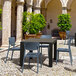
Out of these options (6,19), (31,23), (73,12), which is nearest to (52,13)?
(73,12)

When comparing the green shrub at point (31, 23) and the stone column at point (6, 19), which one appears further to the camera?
the green shrub at point (31, 23)

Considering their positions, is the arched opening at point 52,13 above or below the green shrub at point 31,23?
above

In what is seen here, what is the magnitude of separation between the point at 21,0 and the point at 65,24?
4772mm

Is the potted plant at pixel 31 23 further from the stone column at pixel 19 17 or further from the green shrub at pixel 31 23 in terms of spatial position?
the stone column at pixel 19 17

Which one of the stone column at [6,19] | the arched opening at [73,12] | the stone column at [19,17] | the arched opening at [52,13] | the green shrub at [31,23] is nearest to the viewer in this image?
the stone column at [6,19]

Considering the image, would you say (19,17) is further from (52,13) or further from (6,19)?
(52,13)

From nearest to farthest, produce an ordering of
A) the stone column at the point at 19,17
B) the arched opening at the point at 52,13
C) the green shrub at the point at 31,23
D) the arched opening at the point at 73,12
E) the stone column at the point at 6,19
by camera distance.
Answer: the stone column at the point at 6,19
the stone column at the point at 19,17
the green shrub at the point at 31,23
the arched opening at the point at 73,12
the arched opening at the point at 52,13

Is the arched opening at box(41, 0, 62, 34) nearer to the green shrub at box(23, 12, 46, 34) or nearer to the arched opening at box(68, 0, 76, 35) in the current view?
the arched opening at box(68, 0, 76, 35)

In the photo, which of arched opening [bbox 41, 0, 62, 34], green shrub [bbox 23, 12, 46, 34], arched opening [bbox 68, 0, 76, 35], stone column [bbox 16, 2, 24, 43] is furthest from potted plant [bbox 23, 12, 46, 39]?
arched opening [bbox 68, 0, 76, 35]

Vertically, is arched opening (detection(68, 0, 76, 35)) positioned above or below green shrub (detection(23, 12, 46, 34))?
above

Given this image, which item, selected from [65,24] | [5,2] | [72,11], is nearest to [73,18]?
[72,11]

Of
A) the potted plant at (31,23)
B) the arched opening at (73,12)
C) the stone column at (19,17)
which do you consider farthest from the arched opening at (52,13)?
the stone column at (19,17)

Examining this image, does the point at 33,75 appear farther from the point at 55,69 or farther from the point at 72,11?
the point at 72,11

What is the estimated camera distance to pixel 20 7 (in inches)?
406
